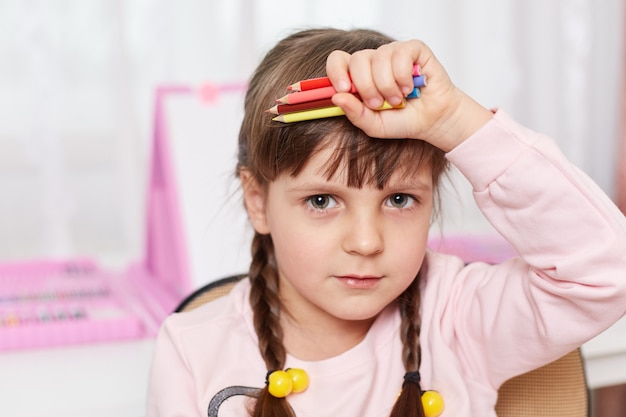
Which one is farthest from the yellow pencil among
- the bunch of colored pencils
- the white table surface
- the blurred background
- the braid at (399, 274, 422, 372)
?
the blurred background

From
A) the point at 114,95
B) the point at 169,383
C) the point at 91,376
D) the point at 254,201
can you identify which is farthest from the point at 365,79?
the point at 114,95

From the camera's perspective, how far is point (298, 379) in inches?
33.6

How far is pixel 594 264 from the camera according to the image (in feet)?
2.45

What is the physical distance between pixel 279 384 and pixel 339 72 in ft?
1.01

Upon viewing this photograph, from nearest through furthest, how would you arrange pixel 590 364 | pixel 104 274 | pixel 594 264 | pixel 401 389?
pixel 594 264 < pixel 401 389 < pixel 590 364 < pixel 104 274

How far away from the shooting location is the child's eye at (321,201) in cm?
81

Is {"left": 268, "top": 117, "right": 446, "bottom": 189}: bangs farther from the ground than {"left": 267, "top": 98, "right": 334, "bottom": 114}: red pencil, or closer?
closer

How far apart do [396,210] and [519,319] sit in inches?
6.0

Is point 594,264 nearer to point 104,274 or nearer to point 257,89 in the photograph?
point 257,89

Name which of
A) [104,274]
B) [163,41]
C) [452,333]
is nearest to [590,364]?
[452,333]

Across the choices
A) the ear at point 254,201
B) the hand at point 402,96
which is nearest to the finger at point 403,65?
the hand at point 402,96

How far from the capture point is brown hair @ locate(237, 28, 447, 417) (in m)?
0.78

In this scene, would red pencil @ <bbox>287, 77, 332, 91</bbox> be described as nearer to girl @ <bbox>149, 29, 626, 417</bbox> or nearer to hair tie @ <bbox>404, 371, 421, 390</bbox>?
girl @ <bbox>149, 29, 626, 417</bbox>

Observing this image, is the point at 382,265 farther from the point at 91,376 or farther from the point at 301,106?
the point at 91,376
